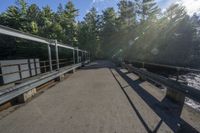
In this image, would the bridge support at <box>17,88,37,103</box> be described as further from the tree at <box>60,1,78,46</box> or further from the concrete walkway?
the tree at <box>60,1,78,46</box>

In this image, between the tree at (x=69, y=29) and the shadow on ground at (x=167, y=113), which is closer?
the shadow on ground at (x=167, y=113)

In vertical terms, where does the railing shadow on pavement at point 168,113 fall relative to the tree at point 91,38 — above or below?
below

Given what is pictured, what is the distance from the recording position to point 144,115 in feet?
12.7

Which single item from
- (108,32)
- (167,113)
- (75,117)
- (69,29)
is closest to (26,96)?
(75,117)

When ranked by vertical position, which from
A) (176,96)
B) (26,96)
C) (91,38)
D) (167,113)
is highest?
(91,38)

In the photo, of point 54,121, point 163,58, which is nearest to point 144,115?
point 54,121

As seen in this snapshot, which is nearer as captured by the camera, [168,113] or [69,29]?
[168,113]

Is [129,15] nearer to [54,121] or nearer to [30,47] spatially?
[30,47]

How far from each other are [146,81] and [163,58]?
2772cm

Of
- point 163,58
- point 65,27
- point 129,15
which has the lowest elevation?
point 163,58

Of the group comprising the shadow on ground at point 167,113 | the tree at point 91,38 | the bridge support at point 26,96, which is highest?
the tree at point 91,38

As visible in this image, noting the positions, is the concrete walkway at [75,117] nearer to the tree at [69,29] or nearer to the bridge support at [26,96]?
the bridge support at [26,96]

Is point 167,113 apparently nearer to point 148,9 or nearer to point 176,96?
point 176,96

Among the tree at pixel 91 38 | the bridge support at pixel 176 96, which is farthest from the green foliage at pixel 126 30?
the bridge support at pixel 176 96
